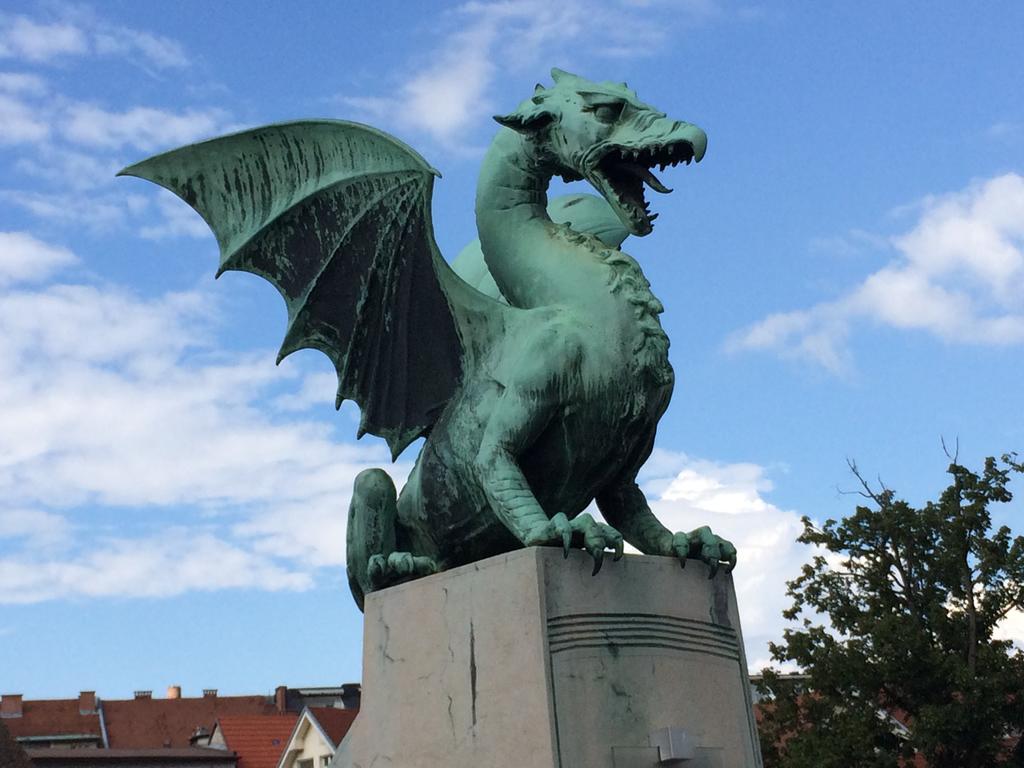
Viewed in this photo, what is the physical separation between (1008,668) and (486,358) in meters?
15.0

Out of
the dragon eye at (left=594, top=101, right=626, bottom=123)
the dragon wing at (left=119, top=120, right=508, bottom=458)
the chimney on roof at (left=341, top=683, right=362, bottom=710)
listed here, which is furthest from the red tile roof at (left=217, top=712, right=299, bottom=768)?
the dragon eye at (left=594, top=101, right=626, bottom=123)

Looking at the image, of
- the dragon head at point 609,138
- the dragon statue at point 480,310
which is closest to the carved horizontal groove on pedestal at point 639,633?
the dragon statue at point 480,310

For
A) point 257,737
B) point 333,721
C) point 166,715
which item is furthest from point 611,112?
point 166,715

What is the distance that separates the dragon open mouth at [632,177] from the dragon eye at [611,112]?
5.9 inches

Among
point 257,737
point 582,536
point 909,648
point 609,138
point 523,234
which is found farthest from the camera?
point 257,737

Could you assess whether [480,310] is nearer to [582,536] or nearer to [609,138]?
[609,138]

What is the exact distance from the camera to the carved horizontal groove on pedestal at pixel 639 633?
4.12 meters

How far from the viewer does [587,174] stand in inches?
194

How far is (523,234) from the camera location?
511cm

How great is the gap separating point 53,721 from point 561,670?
33.9m

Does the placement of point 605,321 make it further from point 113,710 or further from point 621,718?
point 113,710

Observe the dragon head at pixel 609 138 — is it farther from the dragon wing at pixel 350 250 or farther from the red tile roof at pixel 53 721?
the red tile roof at pixel 53 721

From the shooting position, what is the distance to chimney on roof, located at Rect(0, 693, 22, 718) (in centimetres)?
3419

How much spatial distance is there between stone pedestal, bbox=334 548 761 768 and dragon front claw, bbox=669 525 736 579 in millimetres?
49
